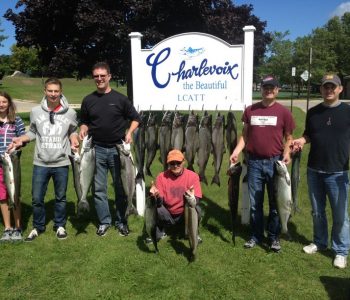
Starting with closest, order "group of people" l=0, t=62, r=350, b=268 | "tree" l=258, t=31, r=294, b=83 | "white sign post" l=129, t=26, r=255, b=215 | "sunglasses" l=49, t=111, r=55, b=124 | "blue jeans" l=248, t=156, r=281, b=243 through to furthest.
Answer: "group of people" l=0, t=62, r=350, b=268
"blue jeans" l=248, t=156, r=281, b=243
"sunglasses" l=49, t=111, r=55, b=124
"white sign post" l=129, t=26, r=255, b=215
"tree" l=258, t=31, r=294, b=83

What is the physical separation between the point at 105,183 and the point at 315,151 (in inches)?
120

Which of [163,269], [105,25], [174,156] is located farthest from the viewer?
[105,25]

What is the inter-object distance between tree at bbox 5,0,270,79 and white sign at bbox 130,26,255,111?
1161 centimetres

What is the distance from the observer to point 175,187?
568 centimetres

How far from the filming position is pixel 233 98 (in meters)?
6.43

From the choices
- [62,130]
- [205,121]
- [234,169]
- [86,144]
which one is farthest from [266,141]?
[62,130]

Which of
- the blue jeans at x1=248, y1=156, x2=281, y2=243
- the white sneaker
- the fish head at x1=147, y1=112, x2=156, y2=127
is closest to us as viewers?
the blue jeans at x1=248, y1=156, x2=281, y2=243

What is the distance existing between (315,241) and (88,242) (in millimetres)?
3301

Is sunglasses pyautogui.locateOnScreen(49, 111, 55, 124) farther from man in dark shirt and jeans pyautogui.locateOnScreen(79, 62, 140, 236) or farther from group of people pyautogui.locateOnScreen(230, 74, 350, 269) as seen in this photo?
group of people pyautogui.locateOnScreen(230, 74, 350, 269)

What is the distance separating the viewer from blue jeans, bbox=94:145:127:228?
589 centimetres

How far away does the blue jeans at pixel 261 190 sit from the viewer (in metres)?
5.35

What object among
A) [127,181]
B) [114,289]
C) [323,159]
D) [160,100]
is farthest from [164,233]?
[323,159]

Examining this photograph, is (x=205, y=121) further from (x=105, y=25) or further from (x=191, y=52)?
(x=105, y=25)

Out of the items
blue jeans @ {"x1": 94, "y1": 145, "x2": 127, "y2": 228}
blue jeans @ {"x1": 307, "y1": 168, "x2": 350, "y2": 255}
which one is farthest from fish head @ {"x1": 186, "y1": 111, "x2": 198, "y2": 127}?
blue jeans @ {"x1": 307, "y1": 168, "x2": 350, "y2": 255}
